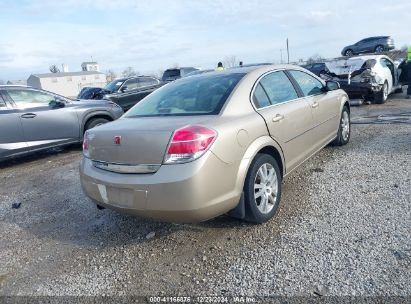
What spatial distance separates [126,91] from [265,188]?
10.6 metres

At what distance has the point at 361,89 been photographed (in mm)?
10422

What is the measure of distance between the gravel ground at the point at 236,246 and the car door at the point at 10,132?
1.89 meters

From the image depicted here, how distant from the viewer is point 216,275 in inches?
107

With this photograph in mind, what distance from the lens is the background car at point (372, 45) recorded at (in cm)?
2883

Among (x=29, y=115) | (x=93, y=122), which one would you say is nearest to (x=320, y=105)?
(x=93, y=122)

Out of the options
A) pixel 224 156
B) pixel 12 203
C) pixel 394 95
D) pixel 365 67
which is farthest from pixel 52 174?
pixel 394 95

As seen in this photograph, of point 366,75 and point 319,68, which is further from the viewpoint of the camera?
point 319,68

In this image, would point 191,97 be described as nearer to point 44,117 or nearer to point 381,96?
point 44,117

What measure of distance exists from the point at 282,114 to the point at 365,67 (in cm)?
822

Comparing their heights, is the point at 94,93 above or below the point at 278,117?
below

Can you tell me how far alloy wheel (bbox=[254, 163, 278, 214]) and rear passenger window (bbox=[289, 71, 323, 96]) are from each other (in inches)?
59.7

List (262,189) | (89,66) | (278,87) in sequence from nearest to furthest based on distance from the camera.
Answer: (262,189) → (278,87) → (89,66)

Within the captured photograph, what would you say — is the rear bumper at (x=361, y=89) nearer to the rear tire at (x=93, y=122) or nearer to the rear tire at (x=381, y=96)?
the rear tire at (x=381, y=96)

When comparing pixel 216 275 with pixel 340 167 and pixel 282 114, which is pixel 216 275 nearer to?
pixel 282 114
